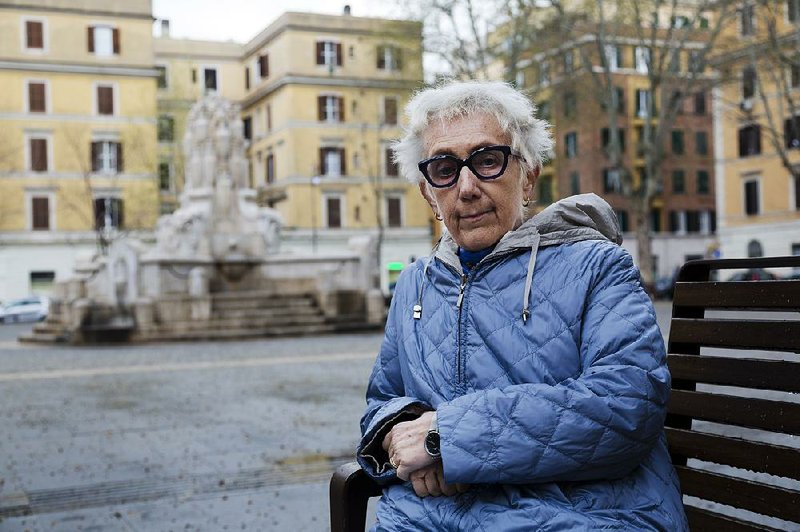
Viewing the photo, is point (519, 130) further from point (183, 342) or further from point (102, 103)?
point (102, 103)

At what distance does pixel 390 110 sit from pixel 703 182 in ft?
70.8

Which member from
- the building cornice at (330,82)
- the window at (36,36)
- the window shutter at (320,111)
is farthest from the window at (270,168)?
the window at (36,36)

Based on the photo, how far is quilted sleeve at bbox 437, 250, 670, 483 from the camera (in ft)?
8.23

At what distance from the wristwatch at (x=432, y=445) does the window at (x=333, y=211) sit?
2480 inches

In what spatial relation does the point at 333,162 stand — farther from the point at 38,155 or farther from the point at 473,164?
the point at 473,164

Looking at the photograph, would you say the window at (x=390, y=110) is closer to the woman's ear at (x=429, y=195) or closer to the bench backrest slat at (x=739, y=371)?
the woman's ear at (x=429, y=195)

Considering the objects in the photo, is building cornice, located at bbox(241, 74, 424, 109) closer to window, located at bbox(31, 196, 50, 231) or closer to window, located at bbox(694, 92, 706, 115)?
window, located at bbox(31, 196, 50, 231)

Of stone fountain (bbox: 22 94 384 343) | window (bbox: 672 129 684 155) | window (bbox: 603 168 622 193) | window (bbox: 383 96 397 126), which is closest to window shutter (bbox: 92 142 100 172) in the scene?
window (bbox: 383 96 397 126)

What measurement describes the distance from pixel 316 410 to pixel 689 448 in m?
7.90

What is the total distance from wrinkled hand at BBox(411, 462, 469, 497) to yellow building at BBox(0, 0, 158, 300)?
184ft

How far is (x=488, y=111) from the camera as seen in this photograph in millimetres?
2949

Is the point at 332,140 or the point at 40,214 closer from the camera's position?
the point at 40,214

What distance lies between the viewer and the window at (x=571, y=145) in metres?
68.7

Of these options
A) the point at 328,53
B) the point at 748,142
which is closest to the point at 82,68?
the point at 328,53
